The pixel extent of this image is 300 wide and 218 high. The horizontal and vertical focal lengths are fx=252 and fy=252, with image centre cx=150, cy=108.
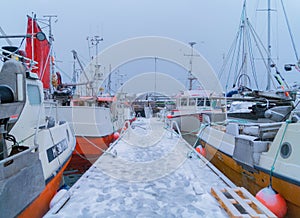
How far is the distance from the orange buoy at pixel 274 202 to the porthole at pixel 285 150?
532 mm

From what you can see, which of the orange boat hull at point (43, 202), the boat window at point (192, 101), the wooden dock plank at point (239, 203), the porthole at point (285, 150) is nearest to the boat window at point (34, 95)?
the orange boat hull at point (43, 202)

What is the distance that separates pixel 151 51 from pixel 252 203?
807 centimetres

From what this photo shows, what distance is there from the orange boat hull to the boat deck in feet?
0.84

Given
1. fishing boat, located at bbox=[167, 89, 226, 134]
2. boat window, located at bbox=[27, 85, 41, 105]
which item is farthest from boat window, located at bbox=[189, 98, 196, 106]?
boat window, located at bbox=[27, 85, 41, 105]

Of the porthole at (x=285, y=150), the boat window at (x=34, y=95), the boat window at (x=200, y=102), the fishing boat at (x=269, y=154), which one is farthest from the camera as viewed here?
the boat window at (x=200, y=102)

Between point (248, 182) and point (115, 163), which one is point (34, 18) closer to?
point (115, 163)

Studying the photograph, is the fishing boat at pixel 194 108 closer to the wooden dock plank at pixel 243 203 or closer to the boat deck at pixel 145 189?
the boat deck at pixel 145 189

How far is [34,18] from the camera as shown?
6.24m

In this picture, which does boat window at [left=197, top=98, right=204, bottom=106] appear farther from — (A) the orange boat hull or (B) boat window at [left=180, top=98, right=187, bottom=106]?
(A) the orange boat hull

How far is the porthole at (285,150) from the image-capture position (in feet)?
11.2

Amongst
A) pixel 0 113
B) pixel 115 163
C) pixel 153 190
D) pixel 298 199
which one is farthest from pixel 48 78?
pixel 298 199

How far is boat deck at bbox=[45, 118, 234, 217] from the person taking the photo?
2932mm

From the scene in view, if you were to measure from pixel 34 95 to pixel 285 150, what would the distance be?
12.9 ft

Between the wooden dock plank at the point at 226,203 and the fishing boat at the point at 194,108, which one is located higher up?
the fishing boat at the point at 194,108
